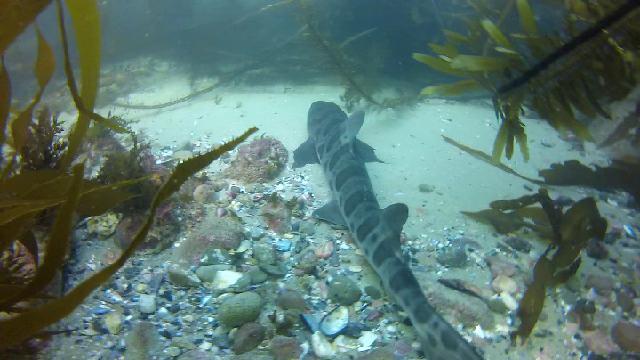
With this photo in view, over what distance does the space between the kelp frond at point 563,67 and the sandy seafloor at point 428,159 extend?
1544 mm

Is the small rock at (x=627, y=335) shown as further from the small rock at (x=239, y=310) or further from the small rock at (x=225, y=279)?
the small rock at (x=225, y=279)

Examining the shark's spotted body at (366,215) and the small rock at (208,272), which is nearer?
the shark's spotted body at (366,215)

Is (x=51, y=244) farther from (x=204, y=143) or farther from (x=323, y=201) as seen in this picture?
(x=204, y=143)

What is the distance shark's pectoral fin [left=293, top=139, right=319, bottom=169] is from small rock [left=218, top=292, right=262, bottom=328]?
312cm

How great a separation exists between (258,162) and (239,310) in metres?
2.82

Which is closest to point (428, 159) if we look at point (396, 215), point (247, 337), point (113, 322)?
point (396, 215)

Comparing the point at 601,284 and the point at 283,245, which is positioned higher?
the point at 283,245

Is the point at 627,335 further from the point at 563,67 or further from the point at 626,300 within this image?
the point at 563,67

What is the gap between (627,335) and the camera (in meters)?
3.74

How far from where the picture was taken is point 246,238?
4.46 m

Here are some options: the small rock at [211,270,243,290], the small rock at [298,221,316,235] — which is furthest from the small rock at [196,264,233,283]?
the small rock at [298,221,316,235]

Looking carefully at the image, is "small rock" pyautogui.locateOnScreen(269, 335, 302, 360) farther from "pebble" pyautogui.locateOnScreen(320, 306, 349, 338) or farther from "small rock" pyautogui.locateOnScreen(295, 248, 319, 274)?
"small rock" pyautogui.locateOnScreen(295, 248, 319, 274)

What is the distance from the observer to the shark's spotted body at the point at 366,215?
3.33 meters

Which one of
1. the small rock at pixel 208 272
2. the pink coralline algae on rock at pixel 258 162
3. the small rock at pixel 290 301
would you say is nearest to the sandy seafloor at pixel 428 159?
the pink coralline algae on rock at pixel 258 162
